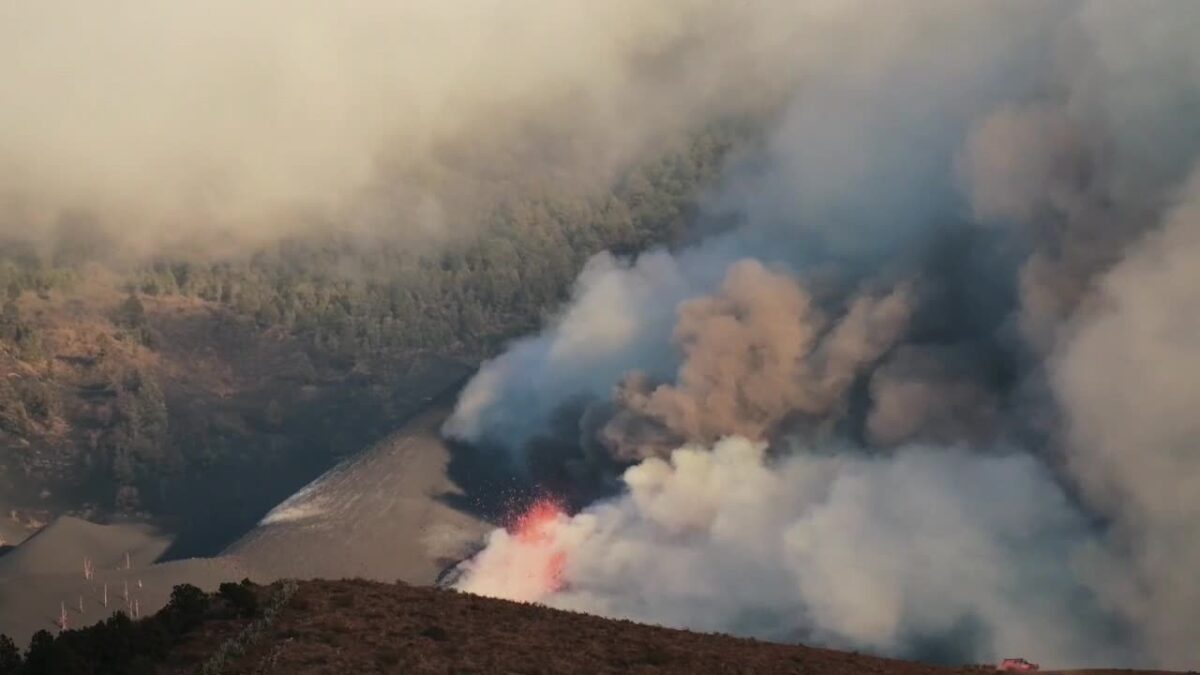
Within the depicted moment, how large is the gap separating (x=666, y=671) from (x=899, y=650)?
124 meters

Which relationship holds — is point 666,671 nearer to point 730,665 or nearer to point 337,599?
point 730,665

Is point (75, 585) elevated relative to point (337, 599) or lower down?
elevated

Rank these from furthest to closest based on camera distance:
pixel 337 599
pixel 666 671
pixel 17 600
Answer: pixel 17 600 → pixel 337 599 → pixel 666 671

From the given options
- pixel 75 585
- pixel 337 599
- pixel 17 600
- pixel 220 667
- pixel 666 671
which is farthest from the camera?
pixel 75 585

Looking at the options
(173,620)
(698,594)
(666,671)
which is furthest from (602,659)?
(698,594)

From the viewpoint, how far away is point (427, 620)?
58.6 meters

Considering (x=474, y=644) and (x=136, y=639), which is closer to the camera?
(x=136, y=639)

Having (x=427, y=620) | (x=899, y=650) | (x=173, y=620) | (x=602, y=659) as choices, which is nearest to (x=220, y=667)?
(x=173, y=620)

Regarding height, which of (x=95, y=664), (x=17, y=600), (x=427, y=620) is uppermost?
(x=17, y=600)

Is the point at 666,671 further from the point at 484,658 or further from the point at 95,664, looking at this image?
the point at 95,664

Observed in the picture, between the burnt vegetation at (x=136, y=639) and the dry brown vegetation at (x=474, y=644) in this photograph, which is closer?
the burnt vegetation at (x=136, y=639)

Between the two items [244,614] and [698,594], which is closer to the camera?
[244,614]

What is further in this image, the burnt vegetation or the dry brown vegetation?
the dry brown vegetation

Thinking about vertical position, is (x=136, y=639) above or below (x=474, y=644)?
below
